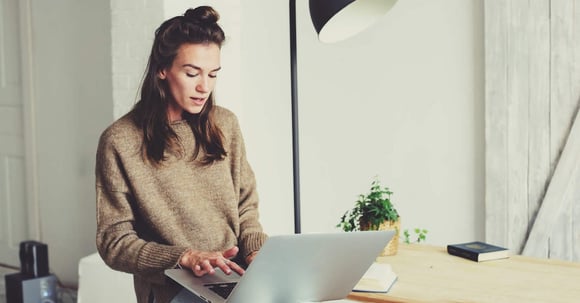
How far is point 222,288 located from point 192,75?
581mm

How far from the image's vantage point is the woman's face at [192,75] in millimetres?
1957

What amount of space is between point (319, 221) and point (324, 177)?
24 centimetres

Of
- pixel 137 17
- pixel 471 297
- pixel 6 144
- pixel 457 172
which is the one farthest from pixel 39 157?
pixel 471 297

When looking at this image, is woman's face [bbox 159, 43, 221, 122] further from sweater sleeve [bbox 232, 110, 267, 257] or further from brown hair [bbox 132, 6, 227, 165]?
sweater sleeve [bbox 232, 110, 267, 257]

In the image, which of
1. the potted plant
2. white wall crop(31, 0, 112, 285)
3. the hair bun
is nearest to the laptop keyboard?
the hair bun

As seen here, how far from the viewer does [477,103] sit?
346 cm

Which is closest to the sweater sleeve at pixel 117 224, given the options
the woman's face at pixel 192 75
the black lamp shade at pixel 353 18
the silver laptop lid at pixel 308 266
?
the woman's face at pixel 192 75

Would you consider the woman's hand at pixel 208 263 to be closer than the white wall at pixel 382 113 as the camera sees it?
Yes

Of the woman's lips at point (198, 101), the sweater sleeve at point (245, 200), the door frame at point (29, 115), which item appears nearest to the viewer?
the woman's lips at point (198, 101)

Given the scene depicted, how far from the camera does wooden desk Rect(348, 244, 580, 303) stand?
1985mm

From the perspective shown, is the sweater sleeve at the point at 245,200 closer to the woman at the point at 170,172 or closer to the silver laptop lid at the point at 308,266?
the woman at the point at 170,172

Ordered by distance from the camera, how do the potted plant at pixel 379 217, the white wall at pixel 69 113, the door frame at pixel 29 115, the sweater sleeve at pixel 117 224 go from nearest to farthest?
the sweater sleeve at pixel 117 224 < the potted plant at pixel 379 217 < the white wall at pixel 69 113 < the door frame at pixel 29 115

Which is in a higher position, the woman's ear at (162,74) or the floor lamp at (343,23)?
the floor lamp at (343,23)

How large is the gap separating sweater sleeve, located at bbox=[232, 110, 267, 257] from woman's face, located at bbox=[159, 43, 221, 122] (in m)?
0.20
